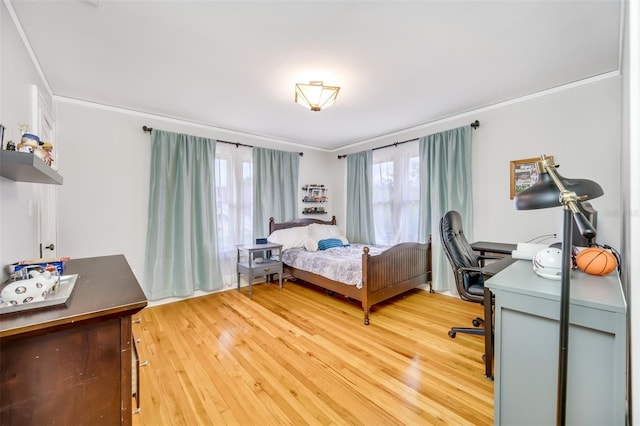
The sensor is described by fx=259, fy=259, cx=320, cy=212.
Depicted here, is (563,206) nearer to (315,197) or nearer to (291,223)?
(291,223)

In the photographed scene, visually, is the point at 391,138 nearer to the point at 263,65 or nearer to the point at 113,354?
the point at 263,65

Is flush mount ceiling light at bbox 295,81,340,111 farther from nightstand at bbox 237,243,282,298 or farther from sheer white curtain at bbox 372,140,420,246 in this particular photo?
nightstand at bbox 237,243,282,298

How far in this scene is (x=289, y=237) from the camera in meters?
Answer: 4.21

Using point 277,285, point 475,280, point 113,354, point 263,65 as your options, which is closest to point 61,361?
point 113,354

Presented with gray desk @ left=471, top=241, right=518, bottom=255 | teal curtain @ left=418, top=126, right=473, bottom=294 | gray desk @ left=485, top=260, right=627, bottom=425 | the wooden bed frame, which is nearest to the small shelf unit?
the wooden bed frame

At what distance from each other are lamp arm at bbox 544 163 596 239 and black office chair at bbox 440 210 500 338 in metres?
1.39

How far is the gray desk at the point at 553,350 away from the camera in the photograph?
35.6 inches

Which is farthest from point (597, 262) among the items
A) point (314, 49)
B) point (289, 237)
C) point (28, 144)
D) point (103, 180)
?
point (103, 180)

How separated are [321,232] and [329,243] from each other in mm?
384

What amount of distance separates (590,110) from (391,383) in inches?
124

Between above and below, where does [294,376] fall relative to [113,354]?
below

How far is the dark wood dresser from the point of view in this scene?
0.83 meters

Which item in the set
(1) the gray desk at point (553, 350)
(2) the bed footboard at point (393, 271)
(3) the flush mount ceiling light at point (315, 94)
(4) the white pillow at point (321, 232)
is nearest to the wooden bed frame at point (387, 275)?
(2) the bed footboard at point (393, 271)

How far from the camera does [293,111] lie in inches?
129
